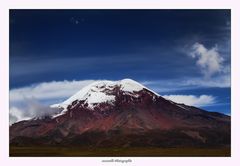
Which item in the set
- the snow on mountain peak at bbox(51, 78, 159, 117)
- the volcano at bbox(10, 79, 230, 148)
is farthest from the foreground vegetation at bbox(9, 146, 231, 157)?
the snow on mountain peak at bbox(51, 78, 159, 117)

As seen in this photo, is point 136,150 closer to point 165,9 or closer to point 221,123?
point 221,123

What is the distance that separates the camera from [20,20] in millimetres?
12938

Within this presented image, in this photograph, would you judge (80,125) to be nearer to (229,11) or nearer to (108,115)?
(108,115)

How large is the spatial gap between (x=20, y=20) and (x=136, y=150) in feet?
8.38

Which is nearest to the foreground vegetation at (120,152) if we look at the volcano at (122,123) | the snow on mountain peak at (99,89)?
the volcano at (122,123)

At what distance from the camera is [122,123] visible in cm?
1303

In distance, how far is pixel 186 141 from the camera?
13008 mm

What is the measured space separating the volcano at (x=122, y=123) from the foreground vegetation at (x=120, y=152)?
0.08 metres

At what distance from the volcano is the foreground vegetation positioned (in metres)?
0.08

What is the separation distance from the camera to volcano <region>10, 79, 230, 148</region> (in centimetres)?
1295

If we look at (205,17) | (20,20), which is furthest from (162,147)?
(20,20)

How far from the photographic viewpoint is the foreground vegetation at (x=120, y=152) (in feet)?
42.1

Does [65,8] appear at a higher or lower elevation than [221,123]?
higher

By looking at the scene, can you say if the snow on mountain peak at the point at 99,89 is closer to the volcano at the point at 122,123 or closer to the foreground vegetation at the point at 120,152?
the volcano at the point at 122,123
